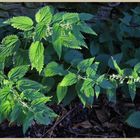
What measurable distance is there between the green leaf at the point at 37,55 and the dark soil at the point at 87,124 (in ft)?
1.86

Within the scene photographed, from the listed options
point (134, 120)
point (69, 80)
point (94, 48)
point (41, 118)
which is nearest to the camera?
point (41, 118)

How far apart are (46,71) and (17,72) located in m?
0.17

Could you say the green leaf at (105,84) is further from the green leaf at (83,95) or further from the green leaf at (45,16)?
the green leaf at (45,16)

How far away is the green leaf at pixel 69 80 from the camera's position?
201 cm

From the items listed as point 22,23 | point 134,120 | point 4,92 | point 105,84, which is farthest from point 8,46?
point 134,120

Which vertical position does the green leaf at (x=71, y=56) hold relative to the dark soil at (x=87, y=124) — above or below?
above

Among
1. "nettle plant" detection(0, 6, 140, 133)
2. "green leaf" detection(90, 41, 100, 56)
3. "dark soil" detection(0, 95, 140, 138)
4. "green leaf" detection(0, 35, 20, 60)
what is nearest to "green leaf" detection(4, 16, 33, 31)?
"nettle plant" detection(0, 6, 140, 133)

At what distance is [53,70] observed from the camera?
6.84ft

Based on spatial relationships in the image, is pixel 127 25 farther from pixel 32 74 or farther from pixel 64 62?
pixel 32 74

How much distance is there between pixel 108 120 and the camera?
8.23ft

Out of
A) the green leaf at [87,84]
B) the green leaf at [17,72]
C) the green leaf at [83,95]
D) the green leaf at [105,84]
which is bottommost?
the green leaf at [83,95]

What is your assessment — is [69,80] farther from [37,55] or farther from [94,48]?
[94,48]

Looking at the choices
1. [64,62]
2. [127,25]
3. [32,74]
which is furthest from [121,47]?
[32,74]

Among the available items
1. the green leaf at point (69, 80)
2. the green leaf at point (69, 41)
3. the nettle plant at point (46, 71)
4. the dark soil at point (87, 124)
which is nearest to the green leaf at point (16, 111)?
the nettle plant at point (46, 71)
